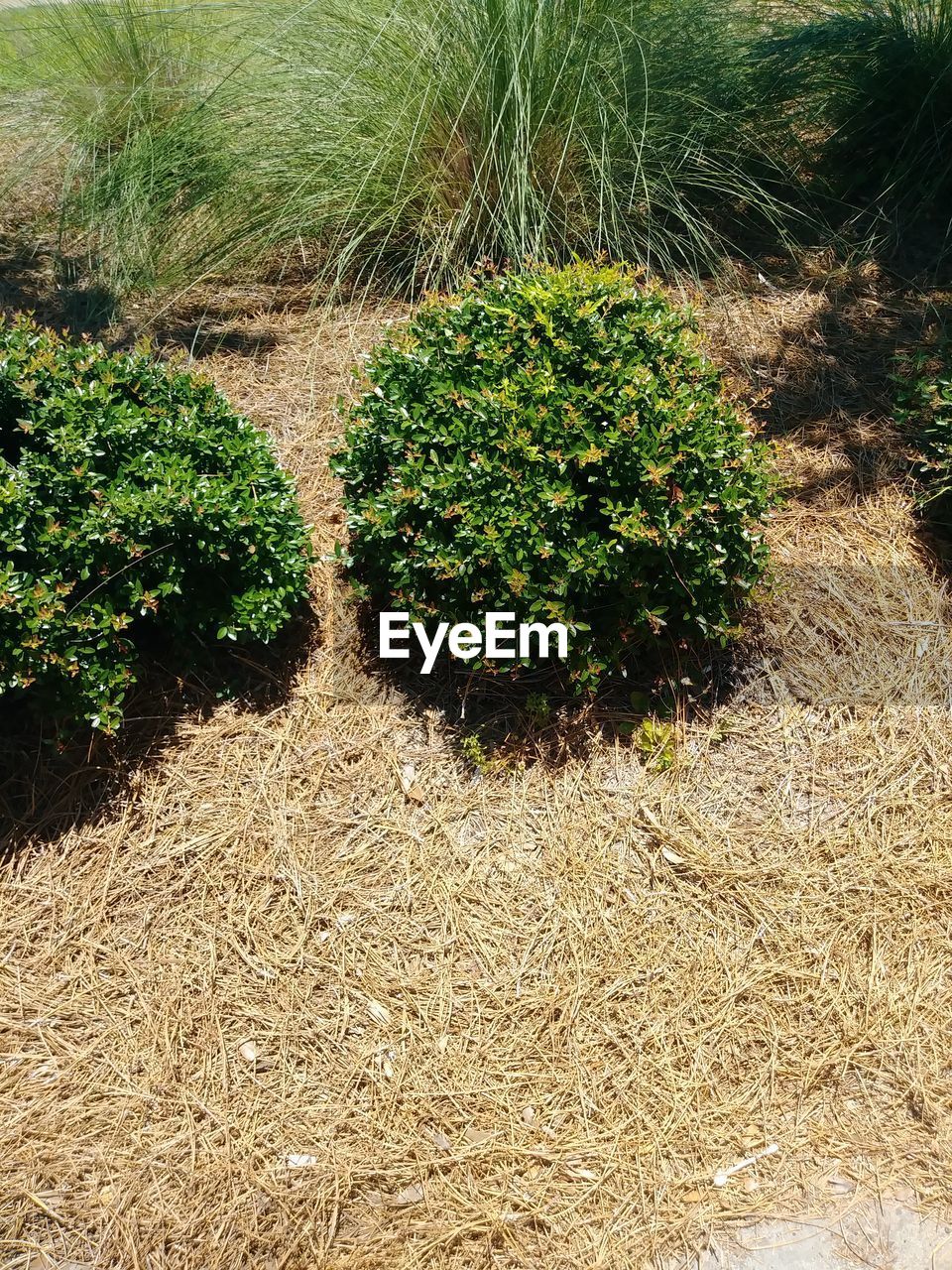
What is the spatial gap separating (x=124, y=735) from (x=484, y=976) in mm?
1220

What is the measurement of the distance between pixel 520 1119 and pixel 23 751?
1653 millimetres

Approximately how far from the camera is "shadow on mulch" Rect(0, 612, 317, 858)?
2.63 m

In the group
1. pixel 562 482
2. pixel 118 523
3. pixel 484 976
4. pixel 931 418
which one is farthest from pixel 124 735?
pixel 931 418

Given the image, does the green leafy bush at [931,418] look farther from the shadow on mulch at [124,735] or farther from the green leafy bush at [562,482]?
the shadow on mulch at [124,735]

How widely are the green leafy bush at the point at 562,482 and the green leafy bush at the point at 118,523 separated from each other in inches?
12.7

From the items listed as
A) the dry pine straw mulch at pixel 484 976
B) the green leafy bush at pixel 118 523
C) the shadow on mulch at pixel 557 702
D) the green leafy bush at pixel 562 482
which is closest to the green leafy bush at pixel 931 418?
the dry pine straw mulch at pixel 484 976

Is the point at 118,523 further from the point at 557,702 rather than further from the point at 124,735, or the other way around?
the point at 557,702

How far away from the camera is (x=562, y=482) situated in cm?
259

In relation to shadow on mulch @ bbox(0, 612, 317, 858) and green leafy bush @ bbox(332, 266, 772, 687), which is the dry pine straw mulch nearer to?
shadow on mulch @ bbox(0, 612, 317, 858)

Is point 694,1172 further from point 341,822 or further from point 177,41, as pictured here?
point 177,41

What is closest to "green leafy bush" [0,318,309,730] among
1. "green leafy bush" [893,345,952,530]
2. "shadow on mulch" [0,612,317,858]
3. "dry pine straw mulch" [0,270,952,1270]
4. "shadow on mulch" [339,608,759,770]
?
"shadow on mulch" [0,612,317,858]

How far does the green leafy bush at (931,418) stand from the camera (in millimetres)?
3176

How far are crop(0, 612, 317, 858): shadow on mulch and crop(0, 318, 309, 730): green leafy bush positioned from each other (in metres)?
0.11

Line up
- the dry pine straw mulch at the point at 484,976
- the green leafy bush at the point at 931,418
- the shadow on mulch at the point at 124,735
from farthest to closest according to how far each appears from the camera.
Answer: the green leafy bush at the point at 931,418, the shadow on mulch at the point at 124,735, the dry pine straw mulch at the point at 484,976
